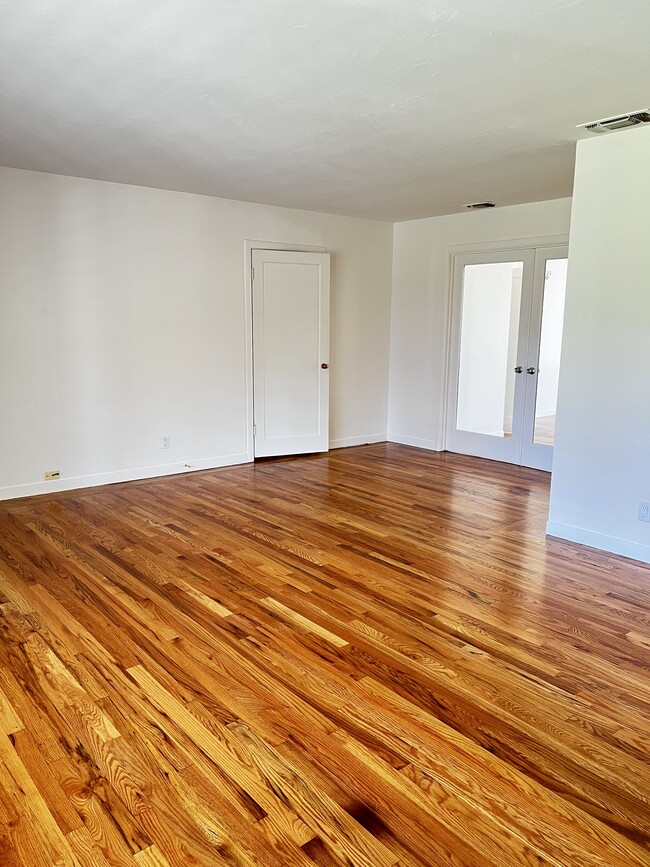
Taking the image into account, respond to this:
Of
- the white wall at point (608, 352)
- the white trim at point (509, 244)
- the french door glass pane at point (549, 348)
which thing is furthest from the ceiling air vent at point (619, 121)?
the french door glass pane at point (549, 348)

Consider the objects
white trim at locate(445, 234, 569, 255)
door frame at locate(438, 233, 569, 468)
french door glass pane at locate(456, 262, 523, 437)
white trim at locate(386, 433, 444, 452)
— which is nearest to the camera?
white trim at locate(445, 234, 569, 255)

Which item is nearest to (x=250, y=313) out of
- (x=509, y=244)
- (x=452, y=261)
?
(x=452, y=261)

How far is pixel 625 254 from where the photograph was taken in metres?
3.57

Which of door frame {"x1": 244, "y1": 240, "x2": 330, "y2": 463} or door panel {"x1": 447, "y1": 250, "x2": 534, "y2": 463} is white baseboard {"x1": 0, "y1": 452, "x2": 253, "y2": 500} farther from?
door panel {"x1": 447, "y1": 250, "x2": 534, "y2": 463}

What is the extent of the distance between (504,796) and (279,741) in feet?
2.40

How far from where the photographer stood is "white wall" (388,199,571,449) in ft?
20.4

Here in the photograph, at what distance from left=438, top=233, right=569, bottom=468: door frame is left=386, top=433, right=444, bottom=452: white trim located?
9 centimetres

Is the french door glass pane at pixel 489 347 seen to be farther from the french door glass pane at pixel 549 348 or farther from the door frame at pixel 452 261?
the french door glass pane at pixel 549 348

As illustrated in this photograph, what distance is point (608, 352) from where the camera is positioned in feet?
12.1

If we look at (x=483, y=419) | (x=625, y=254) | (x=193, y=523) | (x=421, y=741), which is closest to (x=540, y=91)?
(x=625, y=254)

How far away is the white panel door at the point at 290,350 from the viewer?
6.03m

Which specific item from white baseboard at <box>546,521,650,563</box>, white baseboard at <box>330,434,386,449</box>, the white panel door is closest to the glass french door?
white baseboard at <box>330,434,386,449</box>

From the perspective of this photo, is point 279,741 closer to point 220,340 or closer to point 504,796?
point 504,796

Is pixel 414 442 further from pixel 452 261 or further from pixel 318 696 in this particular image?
pixel 318 696
